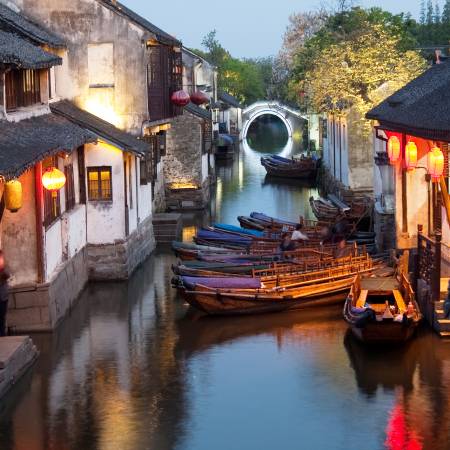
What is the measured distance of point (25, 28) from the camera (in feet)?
89.3

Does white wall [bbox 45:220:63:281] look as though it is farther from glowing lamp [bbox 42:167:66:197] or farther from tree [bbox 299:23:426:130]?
tree [bbox 299:23:426:130]

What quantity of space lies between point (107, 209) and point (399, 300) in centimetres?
980

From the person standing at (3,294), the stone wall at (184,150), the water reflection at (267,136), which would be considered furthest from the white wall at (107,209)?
the water reflection at (267,136)

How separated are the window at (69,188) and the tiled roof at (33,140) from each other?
3.48 feet

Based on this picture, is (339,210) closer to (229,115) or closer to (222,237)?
(222,237)

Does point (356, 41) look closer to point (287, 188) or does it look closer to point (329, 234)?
point (329, 234)

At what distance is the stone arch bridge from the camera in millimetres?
101312

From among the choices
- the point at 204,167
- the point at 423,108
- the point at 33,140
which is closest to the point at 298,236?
the point at 423,108

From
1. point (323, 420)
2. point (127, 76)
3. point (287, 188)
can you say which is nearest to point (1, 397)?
point (323, 420)

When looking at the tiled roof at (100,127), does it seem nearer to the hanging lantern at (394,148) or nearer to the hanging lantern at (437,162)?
the hanging lantern at (394,148)

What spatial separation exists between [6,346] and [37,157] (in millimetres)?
3488

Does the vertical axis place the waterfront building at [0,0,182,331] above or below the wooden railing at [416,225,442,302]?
above

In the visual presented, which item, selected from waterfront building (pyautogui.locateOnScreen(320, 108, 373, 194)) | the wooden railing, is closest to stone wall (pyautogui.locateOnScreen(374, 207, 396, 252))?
the wooden railing

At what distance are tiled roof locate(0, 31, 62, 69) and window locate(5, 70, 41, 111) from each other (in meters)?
0.45
